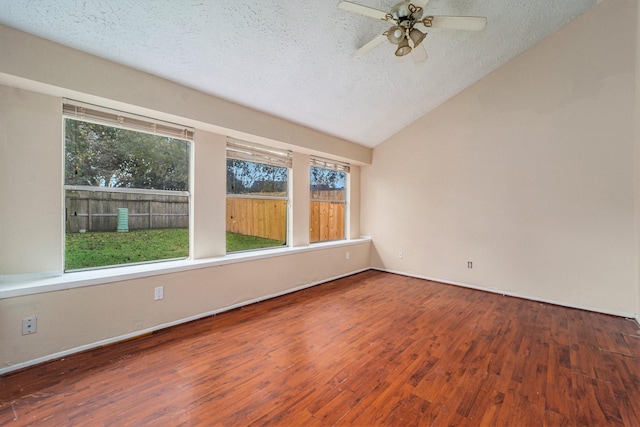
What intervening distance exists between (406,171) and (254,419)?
4382 millimetres

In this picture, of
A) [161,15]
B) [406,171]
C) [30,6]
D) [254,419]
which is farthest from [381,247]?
[30,6]

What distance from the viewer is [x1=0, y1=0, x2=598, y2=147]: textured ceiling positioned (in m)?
1.97

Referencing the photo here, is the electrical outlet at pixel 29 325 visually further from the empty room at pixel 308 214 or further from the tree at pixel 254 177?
the tree at pixel 254 177

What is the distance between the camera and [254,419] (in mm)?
1538

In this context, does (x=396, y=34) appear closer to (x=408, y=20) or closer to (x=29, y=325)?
(x=408, y=20)

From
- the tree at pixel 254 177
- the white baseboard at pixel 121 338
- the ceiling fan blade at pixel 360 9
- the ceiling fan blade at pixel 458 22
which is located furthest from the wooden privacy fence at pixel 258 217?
the ceiling fan blade at pixel 458 22

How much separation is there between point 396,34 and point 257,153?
91.3 inches

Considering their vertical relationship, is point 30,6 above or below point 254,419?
above

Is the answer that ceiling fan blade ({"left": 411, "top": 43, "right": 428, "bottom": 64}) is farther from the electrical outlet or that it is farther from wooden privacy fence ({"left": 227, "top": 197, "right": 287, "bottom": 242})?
the electrical outlet

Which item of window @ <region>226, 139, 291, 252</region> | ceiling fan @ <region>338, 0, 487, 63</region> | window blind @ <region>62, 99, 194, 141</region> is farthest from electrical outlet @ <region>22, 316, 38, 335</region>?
ceiling fan @ <region>338, 0, 487, 63</region>

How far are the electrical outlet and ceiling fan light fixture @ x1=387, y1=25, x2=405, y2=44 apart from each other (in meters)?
3.58

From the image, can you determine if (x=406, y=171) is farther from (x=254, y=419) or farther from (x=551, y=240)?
(x=254, y=419)

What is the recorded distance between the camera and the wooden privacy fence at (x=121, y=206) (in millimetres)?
2455

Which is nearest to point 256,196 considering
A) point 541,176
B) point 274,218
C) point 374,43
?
point 274,218
